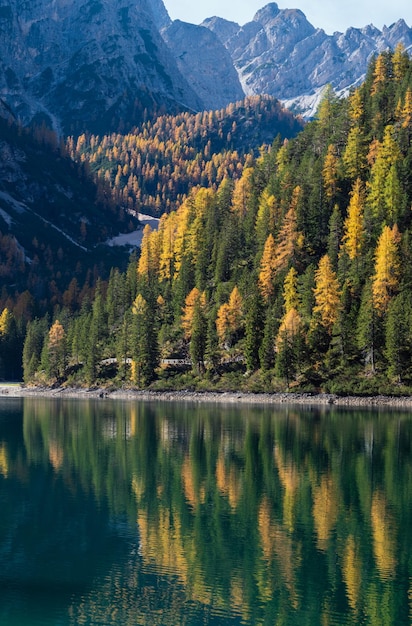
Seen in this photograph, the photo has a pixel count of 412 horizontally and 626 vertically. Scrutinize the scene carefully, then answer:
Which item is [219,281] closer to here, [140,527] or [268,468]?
[268,468]

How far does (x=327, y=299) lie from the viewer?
403ft

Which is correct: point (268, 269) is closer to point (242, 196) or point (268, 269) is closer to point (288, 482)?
point (242, 196)

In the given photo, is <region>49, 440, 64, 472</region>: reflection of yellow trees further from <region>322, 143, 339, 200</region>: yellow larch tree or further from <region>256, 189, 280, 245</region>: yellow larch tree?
<region>322, 143, 339, 200</region>: yellow larch tree

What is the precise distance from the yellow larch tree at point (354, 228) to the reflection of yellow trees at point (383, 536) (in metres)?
87.7

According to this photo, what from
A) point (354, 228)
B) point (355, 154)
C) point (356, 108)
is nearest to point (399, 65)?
point (356, 108)

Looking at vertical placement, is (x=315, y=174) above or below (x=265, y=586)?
above

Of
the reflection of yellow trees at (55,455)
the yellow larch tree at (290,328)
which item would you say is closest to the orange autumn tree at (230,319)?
the yellow larch tree at (290,328)

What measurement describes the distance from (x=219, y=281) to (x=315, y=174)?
92.3ft

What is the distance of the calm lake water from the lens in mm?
28812

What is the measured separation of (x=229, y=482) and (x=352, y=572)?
2005 cm

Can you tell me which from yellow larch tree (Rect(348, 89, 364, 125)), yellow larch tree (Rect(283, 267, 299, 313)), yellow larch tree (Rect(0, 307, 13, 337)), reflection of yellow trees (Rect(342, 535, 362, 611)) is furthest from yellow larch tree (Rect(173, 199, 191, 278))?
reflection of yellow trees (Rect(342, 535, 362, 611))

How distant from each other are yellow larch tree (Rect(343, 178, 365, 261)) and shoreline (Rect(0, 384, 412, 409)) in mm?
29028

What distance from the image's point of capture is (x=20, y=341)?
19512cm

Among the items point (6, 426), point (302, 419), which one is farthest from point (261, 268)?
point (6, 426)
